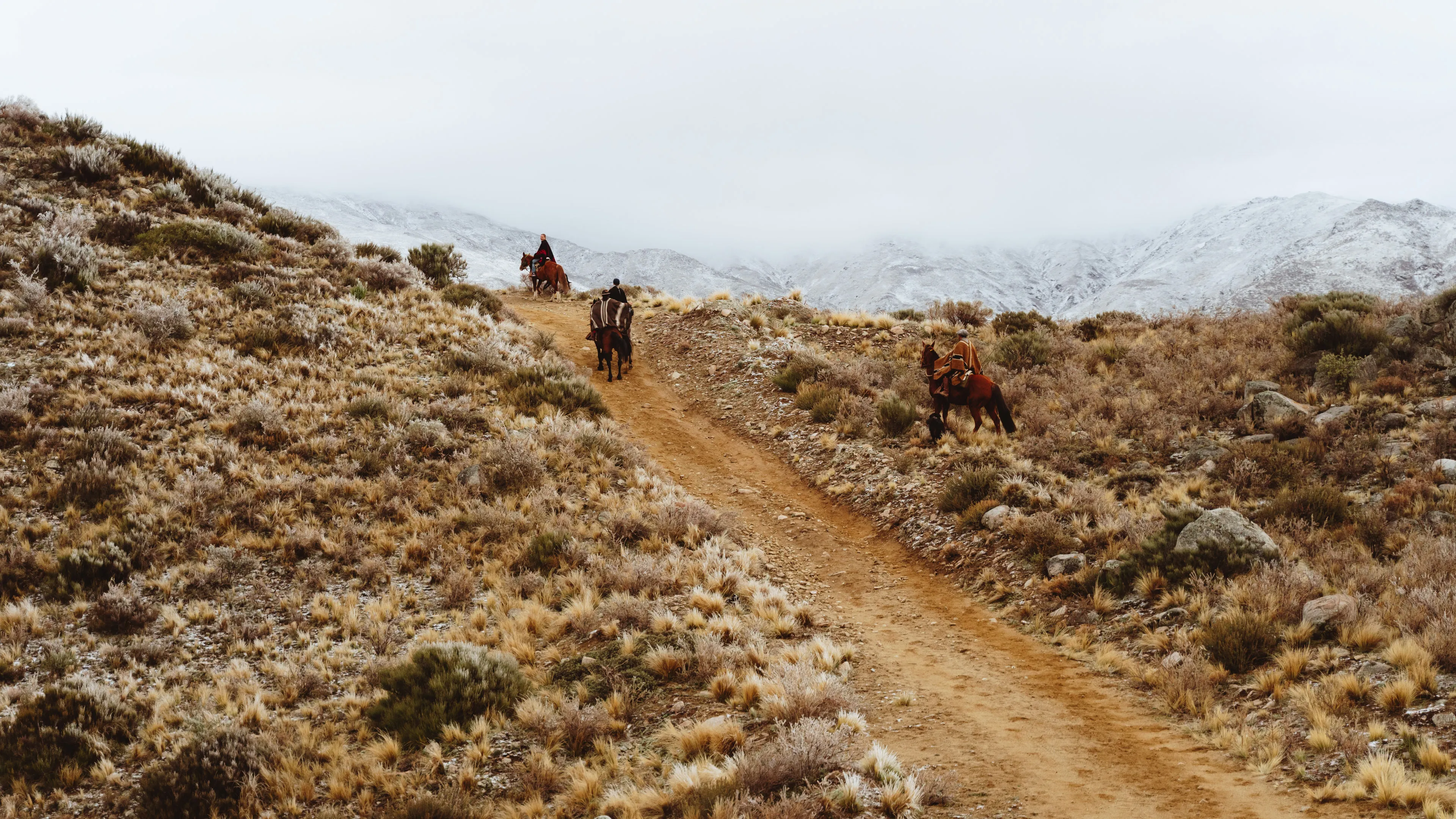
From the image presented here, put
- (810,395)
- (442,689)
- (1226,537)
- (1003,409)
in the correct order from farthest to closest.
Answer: (810,395) < (1003,409) < (1226,537) < (442,689)

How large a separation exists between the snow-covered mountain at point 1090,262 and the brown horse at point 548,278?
22569 millimetres

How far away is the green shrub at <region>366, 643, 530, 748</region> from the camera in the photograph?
668 cm

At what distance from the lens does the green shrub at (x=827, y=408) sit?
16.2 meters

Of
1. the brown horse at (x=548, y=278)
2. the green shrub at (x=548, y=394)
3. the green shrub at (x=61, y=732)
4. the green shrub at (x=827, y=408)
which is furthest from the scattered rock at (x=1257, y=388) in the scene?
the brown horse at (x=548, y=278)

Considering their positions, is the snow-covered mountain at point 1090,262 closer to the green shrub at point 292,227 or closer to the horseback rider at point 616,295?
the horseback rider at point 616,295

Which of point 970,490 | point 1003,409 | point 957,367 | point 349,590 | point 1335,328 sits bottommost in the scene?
point 349,590

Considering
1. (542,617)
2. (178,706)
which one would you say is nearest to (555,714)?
(542,617)

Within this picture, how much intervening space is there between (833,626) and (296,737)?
18.8 ft

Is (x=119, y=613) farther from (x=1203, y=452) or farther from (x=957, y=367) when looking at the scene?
(x=1203, y=452)

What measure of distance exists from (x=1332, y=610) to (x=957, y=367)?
789cm

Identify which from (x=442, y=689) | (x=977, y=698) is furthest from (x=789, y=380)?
(x=442, y=689)

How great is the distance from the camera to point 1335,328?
50.2ft

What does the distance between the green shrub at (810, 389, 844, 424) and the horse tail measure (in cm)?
328

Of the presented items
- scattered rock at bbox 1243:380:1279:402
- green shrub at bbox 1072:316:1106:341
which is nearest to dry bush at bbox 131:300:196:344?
scattered rock at bbox 1243:380:1279:402
